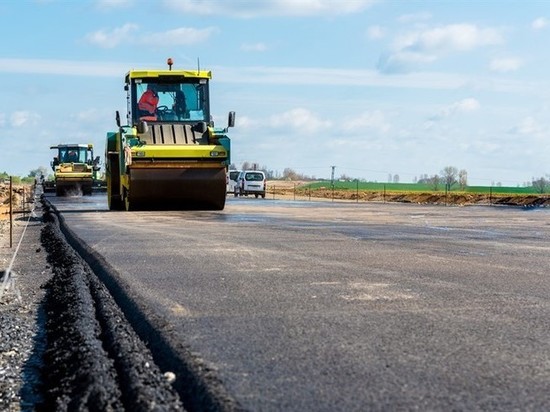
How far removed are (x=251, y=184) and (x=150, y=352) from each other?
50.9m

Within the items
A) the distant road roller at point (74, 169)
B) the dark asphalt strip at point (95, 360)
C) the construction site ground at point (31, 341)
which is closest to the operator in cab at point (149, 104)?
the construction site ground at point (31, 341)

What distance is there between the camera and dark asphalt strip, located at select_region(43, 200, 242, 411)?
4.24 meters

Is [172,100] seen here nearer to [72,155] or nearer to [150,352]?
[150,352]

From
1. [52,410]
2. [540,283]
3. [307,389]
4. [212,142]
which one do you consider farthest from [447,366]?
[212,142]

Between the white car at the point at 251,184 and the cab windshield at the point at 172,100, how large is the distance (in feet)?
102

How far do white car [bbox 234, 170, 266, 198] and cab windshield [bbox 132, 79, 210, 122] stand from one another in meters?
30.9

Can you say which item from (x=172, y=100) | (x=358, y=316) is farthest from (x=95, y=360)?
(x=172, y=100)

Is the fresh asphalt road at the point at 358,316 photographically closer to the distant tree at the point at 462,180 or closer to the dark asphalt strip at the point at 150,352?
the dark asphalt strip at the point at 150,352

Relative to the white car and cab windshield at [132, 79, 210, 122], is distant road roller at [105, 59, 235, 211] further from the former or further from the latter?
the white car

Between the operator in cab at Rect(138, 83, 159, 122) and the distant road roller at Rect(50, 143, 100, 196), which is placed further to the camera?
the distant road roller at Rect(50, 143, 100, 196)

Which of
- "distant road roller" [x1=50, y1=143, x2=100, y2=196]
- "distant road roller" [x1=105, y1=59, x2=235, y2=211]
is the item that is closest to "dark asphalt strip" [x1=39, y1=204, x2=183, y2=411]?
"distant road roller" [x1=105, y1=59, x2=235, y2=211]

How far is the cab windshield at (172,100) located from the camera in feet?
81.4

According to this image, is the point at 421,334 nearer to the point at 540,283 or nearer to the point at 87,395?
the point at 87,395

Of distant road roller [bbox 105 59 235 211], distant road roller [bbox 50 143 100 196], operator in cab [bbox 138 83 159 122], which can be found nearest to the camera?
distant road roller [bbox 105 59 235 211]
